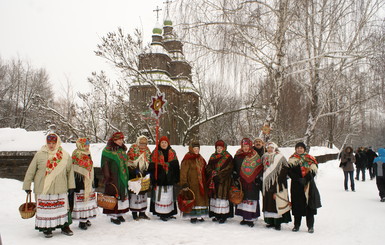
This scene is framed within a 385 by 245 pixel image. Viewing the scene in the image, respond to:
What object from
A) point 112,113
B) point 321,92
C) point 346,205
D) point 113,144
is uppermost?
point 321,92

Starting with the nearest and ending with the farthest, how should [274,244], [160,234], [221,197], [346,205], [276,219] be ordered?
1. [274,244]
2. [160,234]
3. [276,219]
4. [221,197]
5. [346,205]

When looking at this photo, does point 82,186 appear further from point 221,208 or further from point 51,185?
point 221,208

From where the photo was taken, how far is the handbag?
19.7ft

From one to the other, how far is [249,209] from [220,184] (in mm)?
787

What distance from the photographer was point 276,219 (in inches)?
227

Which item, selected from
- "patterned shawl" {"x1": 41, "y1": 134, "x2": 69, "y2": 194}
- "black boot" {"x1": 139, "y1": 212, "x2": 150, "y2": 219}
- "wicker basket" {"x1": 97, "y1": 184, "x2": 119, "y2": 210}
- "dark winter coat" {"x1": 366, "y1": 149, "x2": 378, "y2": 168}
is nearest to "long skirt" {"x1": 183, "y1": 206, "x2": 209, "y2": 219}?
"black boot" {"x1": 139, "y1": 212, "x2": 150, "y2": 219}

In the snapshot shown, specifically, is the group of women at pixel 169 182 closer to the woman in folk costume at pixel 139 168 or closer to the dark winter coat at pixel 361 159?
the woman in folk costume at pixel 139 168

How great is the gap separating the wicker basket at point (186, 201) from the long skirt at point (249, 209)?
105cm

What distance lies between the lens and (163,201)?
A: 6.38 m

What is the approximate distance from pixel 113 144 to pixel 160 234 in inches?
81.1

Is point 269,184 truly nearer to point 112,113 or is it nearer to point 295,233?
point 295,233

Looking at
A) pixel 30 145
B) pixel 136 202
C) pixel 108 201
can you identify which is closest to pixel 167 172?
pixel 136 202

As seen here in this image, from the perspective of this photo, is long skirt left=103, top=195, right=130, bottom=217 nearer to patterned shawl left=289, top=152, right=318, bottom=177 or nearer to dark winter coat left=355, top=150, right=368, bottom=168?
patterned shawl left=289, top=152, right=318, bottom=177

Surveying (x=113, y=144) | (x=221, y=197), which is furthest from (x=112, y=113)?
(x=221, y=197)
